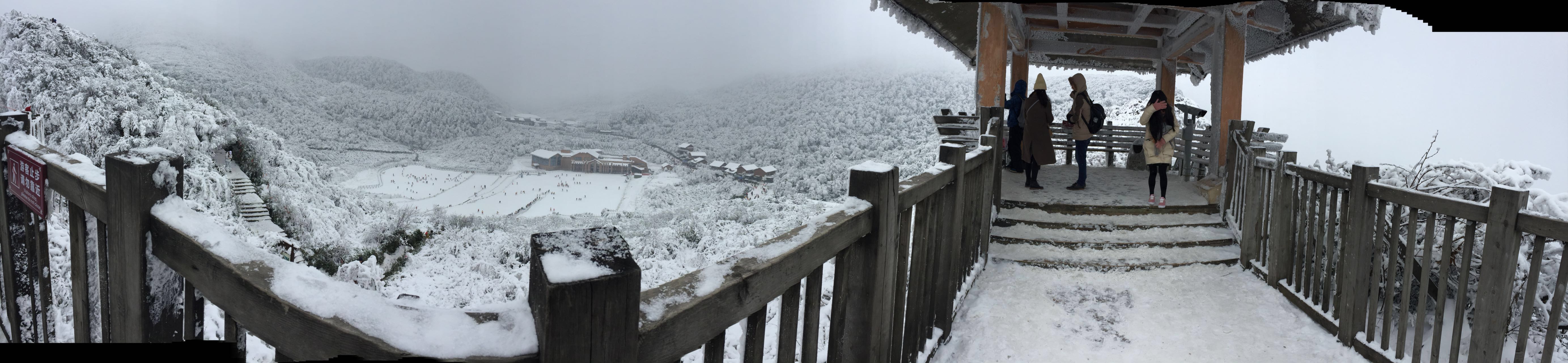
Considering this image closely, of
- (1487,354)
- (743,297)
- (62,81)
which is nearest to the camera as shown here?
(743,297)

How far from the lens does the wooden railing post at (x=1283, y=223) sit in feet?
14.1

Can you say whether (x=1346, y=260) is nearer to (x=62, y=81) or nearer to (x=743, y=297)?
(x=743, y=297)

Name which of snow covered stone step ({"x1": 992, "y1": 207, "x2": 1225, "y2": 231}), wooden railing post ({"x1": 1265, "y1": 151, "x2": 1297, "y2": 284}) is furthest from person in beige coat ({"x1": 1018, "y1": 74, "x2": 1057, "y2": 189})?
wooden railing post ({"x1": 1265, "y1": 151, "x2": 1297, "y2": 284})

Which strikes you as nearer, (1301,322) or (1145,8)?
(1301,322)

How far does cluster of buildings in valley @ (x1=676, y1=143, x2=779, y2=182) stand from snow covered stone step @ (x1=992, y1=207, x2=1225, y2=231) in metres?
32.3

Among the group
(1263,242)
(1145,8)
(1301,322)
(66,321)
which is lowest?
(66,321)

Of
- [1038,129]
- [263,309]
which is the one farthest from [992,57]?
[263,309]

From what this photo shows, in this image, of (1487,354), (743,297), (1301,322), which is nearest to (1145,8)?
(1301,322)

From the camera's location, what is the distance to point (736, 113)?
44.9m

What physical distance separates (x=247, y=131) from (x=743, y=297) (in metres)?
29.5

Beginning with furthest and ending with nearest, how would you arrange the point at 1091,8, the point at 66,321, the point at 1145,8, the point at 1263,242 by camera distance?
the point at 1091,8, the point at 1145,8, the point at 66,321, the point at 1263,242

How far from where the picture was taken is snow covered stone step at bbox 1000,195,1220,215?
581cm

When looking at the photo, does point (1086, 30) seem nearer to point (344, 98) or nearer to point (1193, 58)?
point (1193, 58)

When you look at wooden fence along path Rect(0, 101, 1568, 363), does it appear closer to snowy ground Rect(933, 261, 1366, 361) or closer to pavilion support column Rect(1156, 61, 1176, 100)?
snowy ground Rect(933, 261, 1366, 361)
